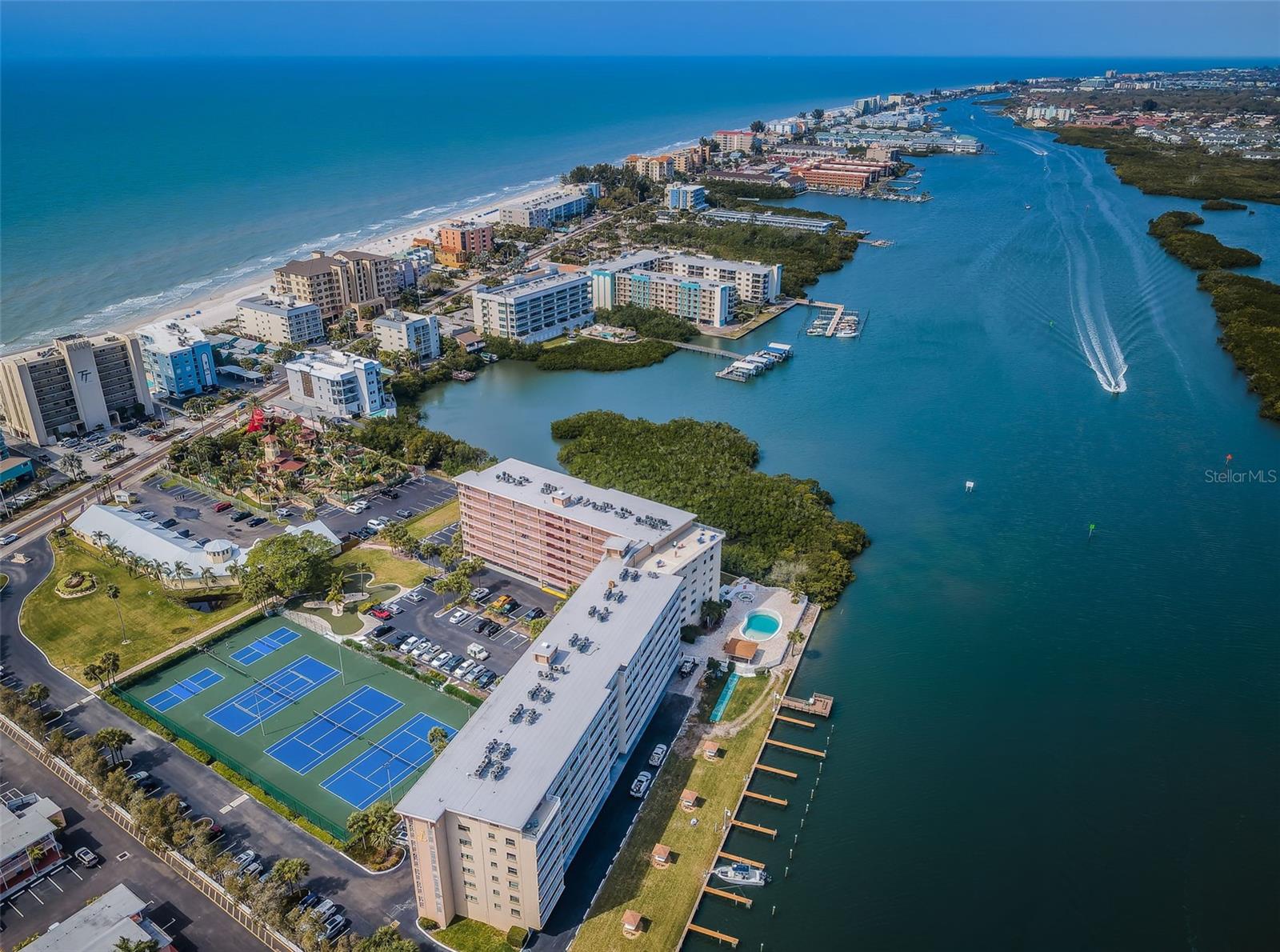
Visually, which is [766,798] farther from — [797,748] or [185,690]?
[185,690]

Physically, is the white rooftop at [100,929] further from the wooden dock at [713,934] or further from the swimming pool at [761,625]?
the swimming pool at [761,625]

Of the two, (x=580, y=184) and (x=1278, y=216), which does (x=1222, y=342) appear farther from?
(x=580, y=184)

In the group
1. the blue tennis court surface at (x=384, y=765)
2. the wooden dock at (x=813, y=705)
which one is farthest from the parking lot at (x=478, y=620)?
the wooden dock at (x=813, y=705)

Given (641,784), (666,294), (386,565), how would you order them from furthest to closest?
(666,294), (386,565), (641,784)

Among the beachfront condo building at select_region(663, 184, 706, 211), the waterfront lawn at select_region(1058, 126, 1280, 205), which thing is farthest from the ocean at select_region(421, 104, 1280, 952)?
the waterfront lawn at select_region(1058, 126, 1280, 205)

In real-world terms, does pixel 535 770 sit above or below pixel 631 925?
above

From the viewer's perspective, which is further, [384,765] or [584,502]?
[584,502]

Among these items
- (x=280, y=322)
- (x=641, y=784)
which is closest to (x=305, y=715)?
(x=641, y=784)

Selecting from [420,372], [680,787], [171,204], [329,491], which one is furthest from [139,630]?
[171,204]
